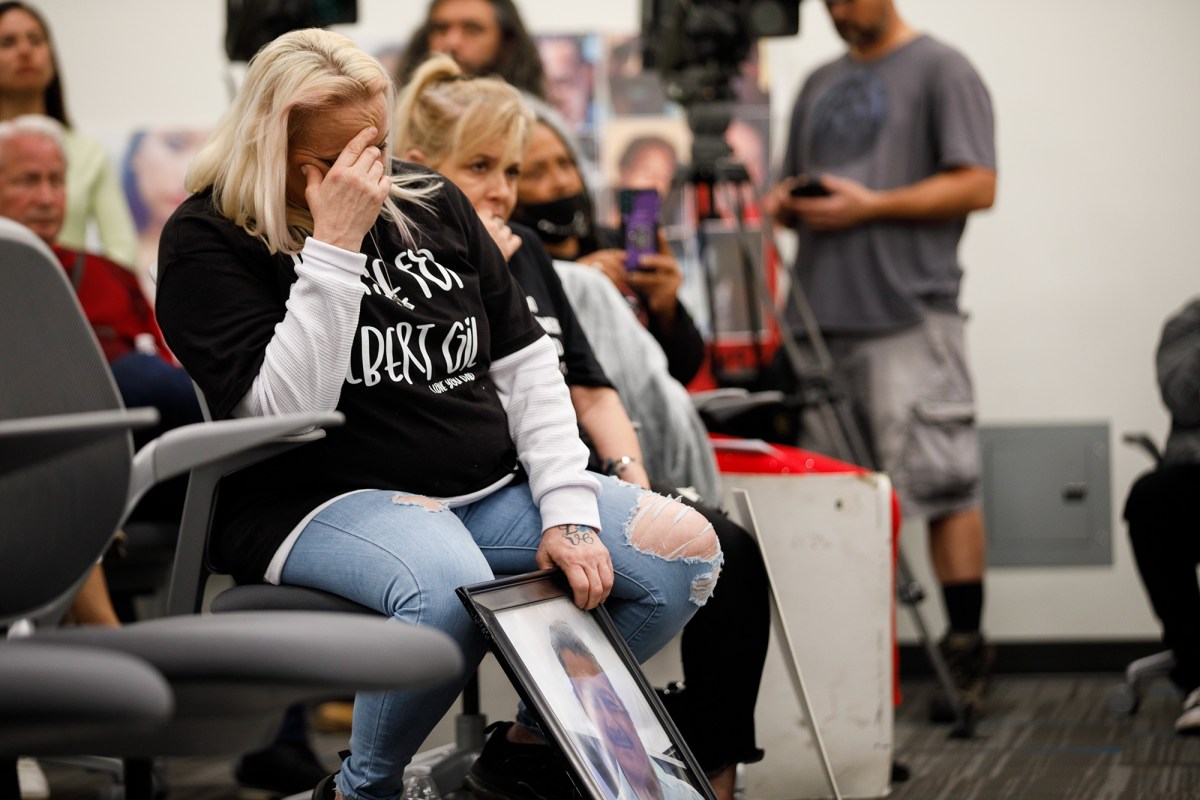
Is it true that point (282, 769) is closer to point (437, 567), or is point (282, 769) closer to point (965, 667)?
point (437, 567)

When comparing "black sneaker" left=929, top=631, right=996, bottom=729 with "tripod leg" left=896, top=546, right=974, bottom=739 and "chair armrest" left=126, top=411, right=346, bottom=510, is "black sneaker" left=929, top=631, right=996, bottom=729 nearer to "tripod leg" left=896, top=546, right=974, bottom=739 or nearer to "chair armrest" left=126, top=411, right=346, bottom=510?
"tripod leg" left=896, top=546, right=974, bottom=739

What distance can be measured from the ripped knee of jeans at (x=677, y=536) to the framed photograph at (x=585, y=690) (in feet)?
0.31

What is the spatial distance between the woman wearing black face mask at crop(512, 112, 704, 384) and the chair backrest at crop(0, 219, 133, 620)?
0.95 metres

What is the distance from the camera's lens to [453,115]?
1.97 m

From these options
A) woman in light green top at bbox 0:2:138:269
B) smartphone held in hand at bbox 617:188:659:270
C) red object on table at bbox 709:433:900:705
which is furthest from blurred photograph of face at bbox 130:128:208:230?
red object on table at bbox 709:433:900:705

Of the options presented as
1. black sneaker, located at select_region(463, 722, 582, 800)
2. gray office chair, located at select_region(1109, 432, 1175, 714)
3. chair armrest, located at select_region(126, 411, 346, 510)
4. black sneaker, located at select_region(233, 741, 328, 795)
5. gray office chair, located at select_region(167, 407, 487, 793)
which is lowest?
gray office chair, located at select_region(1109, 432, 1175, 714)

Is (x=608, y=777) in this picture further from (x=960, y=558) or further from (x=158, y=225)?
(x=158, y=225)

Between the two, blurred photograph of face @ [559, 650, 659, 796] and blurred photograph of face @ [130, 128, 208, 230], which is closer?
blurred photograph of face @ [559, 650, 659, 796]

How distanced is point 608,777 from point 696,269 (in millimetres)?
2190

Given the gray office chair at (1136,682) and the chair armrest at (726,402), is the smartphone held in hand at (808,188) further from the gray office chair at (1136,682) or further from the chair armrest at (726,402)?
the gray office chair at (1136,682)

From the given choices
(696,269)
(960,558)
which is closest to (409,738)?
(960,558)

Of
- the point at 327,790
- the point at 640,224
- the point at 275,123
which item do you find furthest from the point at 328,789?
the point at 640,224

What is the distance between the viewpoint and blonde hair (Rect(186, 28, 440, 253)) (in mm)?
1465

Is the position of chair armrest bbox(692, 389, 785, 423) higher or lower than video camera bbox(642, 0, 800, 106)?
lower
